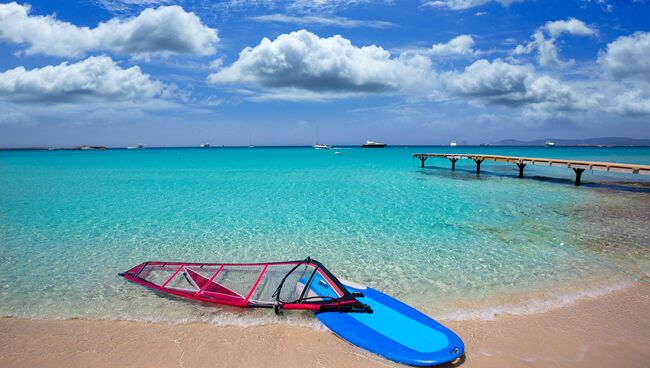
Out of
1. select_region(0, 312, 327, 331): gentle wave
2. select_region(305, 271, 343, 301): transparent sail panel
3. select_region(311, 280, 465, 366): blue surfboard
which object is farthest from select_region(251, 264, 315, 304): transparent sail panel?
select_region(311, 280, 465, 366): blue surfboard

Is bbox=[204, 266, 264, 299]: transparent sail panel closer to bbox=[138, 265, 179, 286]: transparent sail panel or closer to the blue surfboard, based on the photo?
bbox=[138, 265, 179, 286]: transparent sail panel

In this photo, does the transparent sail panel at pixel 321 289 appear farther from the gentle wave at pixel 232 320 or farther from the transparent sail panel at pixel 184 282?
the transparent sail panel at pixel 184 282

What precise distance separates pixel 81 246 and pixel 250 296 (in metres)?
7.73

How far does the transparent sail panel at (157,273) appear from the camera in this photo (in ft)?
26.9

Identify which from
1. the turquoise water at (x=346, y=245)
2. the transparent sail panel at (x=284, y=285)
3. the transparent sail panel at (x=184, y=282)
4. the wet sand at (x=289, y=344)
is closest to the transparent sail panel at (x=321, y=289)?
the transparent sail panel at (x=284, y=285)

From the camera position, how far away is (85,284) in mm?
8195

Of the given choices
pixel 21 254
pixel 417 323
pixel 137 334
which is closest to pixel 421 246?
pixel 417 323

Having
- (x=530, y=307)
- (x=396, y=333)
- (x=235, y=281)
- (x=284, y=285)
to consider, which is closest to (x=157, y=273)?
(x=235, y=281)

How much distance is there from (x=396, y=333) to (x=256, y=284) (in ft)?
10.2

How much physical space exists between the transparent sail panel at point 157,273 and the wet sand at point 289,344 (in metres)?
1.70

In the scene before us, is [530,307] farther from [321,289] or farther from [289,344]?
[289,344]

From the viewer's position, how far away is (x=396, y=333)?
18.6ft

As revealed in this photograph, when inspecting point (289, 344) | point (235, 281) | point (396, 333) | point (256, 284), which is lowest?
point (289, 344)

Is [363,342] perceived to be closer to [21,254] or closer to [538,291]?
[538,291]
